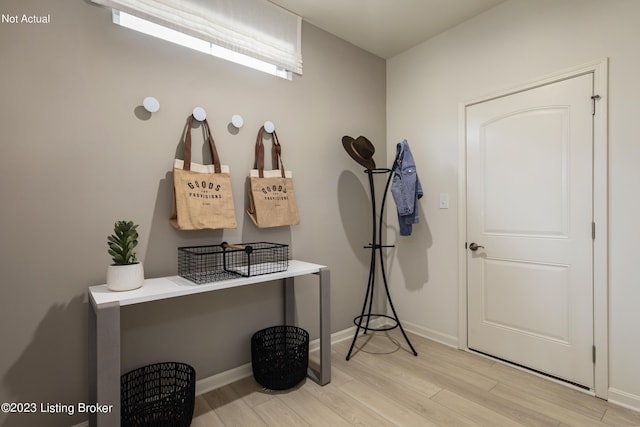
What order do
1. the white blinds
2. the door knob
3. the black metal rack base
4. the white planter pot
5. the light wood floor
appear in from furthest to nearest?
the black metal rack base, the door knob, the white blinds, the light wood floor, the white planter pot

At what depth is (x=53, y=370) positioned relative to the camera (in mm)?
1565

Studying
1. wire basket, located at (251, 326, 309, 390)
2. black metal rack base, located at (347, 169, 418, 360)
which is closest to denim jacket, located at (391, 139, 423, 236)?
black metal rack base, located at (347, 169, 418, 360)

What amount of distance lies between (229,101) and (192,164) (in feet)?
1.80

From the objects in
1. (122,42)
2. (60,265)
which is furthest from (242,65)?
(60,265)

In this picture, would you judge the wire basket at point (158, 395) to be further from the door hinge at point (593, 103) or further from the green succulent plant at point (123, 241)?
the door hinge at point (593, 103)

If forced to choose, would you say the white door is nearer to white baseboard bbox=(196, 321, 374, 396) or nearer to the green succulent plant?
white baseboard bbox=(196, 321, 374, 396)

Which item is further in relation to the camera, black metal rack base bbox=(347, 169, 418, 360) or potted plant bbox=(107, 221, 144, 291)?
black metal rack base bbox=(347, 169, 418, 360)

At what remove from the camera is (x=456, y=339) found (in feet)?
8.81

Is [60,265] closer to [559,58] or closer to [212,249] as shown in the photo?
[212,249]

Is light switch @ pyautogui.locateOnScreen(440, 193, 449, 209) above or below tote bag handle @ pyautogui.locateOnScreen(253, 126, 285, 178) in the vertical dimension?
below

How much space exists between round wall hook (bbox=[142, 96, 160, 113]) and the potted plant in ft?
2.30

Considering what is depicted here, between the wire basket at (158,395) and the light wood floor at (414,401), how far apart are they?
19cm

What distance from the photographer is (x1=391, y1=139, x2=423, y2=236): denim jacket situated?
262 centimetres

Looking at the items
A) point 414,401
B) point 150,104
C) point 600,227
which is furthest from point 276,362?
point 600,227
